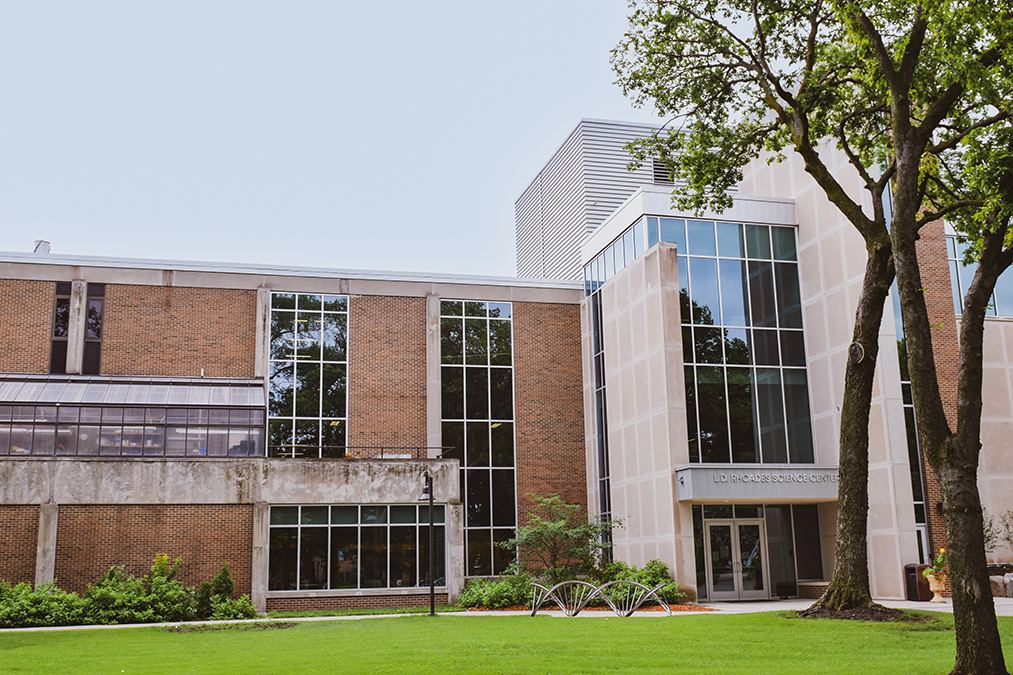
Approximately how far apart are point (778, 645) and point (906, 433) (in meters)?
14.5

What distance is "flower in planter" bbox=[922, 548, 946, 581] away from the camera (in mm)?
23359

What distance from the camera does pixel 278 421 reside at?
32656 mm

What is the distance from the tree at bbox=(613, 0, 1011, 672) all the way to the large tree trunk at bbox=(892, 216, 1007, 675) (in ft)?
7.51

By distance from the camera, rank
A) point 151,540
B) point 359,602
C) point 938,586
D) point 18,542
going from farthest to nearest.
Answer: point 359,602, point 151,540, point 18,542, point 938,586

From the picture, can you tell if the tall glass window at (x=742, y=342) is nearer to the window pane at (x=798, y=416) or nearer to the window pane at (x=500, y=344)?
the window pane at (x=798, y=416)

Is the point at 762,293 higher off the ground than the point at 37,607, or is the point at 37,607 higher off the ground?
the point at 762,293

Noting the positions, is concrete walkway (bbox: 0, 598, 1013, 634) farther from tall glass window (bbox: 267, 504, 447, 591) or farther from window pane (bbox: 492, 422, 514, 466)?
window pane (bbox: 492, 422, 514, 466)

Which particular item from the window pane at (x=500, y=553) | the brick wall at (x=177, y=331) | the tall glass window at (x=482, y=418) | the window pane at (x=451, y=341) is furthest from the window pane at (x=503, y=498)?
the brick wall at (x=177, y=331)

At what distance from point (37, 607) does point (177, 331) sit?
12.2m

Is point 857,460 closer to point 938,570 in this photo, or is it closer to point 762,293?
point 938,570

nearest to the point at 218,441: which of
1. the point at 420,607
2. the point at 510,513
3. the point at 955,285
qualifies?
the point at 420,607

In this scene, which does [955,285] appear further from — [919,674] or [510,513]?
[919,674]

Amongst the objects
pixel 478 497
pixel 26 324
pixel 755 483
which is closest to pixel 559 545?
pixel 478 497

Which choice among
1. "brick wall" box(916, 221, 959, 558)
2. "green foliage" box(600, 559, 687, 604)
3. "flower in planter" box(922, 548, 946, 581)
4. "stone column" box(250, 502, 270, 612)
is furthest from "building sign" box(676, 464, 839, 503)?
"stone column" box(250, 502, 270, 612)
